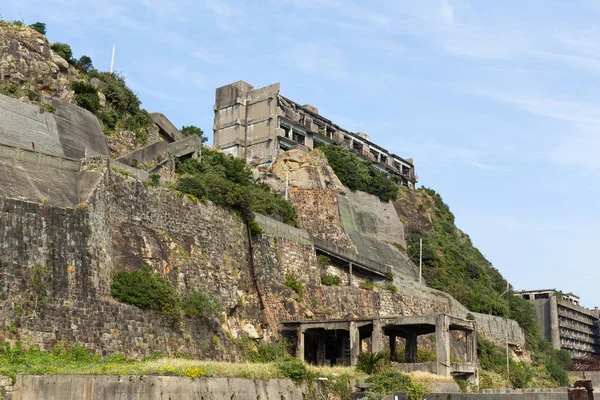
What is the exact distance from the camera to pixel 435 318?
111ft

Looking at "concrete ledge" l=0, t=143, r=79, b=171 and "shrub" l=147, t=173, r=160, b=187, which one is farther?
"shrub" l=147, t=173, r=160, b=187

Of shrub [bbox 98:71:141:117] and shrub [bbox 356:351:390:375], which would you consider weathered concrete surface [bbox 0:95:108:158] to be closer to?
shrub [bbox 98:71:141:117]

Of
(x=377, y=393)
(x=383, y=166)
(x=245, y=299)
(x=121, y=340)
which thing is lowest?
(x=377, y=393)

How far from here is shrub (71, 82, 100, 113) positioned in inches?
1581

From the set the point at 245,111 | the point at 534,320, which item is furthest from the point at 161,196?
the point at 534,320

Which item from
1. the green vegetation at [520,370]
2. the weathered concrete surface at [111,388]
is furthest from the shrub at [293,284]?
the weathered concrete surface at [111,388]

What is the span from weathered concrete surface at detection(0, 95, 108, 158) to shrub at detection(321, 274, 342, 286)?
13.7 m

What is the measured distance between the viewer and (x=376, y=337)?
33.5 m

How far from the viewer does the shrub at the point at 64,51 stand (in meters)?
42.0

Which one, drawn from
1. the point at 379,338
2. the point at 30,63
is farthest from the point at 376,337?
the point at 30,63

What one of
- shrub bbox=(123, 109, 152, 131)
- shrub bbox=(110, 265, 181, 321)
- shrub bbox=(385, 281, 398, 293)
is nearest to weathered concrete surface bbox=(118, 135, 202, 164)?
shrub bbox=(123, 109, 152, 131)

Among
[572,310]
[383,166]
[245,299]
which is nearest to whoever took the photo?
[245,299]

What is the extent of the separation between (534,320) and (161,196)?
1558 inches

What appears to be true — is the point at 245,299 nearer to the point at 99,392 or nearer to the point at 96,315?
the point at 96,315
